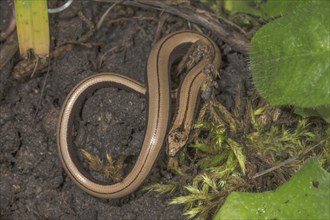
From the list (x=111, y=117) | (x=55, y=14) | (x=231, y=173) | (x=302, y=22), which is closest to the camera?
(x=302, y=22)

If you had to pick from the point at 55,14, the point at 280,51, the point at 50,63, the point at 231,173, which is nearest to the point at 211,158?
the point at 231,173

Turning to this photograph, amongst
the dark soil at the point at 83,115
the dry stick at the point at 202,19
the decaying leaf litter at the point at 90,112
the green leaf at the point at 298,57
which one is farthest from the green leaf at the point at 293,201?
the dry stick at the point at 202,19

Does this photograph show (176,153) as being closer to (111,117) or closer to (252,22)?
(111,117)

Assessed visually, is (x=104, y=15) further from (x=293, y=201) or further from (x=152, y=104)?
(x=293, y=201)

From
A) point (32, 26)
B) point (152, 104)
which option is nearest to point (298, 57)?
point (152, 104)

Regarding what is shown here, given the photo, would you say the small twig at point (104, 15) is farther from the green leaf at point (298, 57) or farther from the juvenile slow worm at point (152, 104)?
the green leaf at point (298, 57)

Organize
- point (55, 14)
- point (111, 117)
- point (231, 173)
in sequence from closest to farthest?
point (231, 173) < point (111, 117) < point (55, 14)

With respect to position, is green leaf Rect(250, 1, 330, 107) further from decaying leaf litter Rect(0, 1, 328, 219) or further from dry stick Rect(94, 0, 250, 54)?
dry stick Rect(94, 0, 250, 54)
